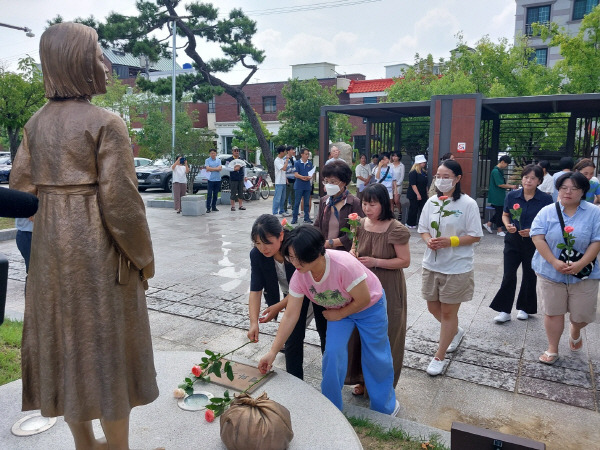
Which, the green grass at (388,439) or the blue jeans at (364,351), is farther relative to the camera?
the blue jeans at (364,351)

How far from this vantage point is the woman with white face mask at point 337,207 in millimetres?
4285

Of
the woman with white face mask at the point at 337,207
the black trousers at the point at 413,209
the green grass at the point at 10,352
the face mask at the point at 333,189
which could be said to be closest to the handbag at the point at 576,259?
the woman with white face mask at the point at 337,207

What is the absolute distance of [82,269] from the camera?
7.04 ft

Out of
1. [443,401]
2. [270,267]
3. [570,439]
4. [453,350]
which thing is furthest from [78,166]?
[453,350]

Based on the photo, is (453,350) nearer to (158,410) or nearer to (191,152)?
(158,410)

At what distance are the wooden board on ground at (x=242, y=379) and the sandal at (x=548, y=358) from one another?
94.4 inches

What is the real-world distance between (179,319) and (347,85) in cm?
3359

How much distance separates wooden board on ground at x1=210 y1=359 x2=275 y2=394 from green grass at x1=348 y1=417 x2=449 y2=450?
0.71m

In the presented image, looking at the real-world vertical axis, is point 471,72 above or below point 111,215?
above

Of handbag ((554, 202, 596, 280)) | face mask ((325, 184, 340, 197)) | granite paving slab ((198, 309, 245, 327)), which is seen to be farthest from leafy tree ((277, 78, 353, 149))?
handbag ((554, 202, 596, 280))

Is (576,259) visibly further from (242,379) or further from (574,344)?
(242,379)

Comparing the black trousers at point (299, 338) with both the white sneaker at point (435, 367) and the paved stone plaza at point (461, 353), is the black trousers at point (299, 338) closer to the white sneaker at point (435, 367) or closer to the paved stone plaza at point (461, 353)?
the paved stone plaza at point (461, 353)

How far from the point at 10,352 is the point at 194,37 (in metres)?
16.5

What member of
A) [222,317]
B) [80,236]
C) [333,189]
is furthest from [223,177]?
[80,236]
